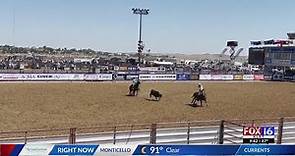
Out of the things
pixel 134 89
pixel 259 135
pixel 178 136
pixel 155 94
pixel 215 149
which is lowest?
pixel 155 94

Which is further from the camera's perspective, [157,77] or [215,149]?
[157,77]

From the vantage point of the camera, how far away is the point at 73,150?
460 inches

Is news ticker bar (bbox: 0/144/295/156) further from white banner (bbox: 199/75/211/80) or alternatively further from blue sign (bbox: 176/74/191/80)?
white banner (bbox: 199/75/211/80)

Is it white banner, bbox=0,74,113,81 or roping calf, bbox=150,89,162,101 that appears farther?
white banner, bbox=0,74,113,81

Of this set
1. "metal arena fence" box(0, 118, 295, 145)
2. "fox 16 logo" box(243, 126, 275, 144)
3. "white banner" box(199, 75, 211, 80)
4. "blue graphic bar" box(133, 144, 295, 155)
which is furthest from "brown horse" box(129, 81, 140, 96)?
"white banner" box(199, 75, 211, 80)

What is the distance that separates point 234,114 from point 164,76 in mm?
30157

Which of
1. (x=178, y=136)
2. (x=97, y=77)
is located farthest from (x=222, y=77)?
(x=178, y=136)

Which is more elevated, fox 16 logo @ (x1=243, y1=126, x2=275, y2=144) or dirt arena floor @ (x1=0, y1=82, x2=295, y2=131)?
fox 16 logo @ (x1=243, y1=126, x2=275, y2=144)

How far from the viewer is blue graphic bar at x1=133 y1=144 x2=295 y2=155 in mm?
12086

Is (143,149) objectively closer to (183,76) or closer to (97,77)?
(97,77)

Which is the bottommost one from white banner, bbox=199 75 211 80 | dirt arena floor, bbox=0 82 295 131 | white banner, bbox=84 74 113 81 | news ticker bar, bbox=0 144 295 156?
dirt arena floor, bbox=0 82 295 131

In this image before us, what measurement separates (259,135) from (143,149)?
3646mm

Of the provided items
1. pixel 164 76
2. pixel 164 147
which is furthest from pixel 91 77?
pixel 164 147

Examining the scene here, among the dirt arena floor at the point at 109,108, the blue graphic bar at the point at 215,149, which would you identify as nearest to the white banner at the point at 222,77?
the dirt arena floor at the point at 109,108
